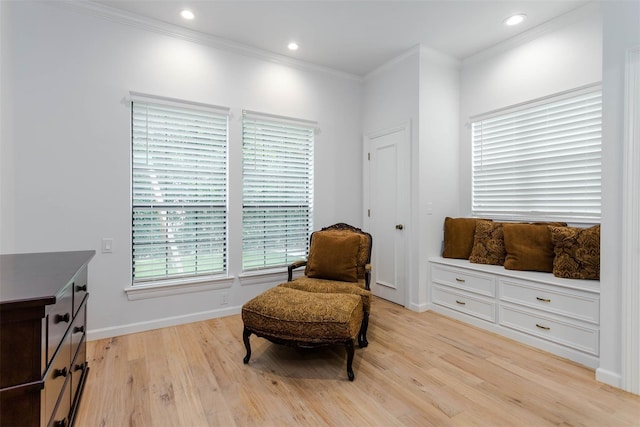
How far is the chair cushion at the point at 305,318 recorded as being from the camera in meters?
2.16

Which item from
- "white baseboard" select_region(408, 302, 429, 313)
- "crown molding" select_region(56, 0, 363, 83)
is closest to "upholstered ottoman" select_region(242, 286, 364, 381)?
"white baseboard" select_region(408, 302, 429, 313)

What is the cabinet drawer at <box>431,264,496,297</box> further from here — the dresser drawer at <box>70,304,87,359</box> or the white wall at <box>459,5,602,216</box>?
the dresser drawer at <box>70,304,87,359</box>

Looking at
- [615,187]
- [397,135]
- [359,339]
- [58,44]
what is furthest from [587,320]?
[58,44]

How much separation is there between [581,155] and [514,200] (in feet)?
2.37

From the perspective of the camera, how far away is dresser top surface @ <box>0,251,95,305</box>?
3.41ft

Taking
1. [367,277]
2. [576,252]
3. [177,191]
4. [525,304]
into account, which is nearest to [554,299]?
[525,304]

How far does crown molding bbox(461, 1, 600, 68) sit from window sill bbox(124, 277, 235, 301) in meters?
3.92

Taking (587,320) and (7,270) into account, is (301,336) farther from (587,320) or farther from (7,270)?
(587,320)

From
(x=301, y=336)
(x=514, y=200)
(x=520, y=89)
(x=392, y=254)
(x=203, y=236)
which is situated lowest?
(x=301, y=336)

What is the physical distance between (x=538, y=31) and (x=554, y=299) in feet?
8.74

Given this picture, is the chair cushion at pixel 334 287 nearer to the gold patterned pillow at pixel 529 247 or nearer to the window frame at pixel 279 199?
the window frame at pixel 279 199

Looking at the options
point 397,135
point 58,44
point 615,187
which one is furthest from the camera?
point 397,135

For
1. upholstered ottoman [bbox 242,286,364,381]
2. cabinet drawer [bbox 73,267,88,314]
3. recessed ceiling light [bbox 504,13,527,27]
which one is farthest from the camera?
recessed ceiling light [bbox 504,13,527,27]

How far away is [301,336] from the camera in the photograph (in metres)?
2.19
